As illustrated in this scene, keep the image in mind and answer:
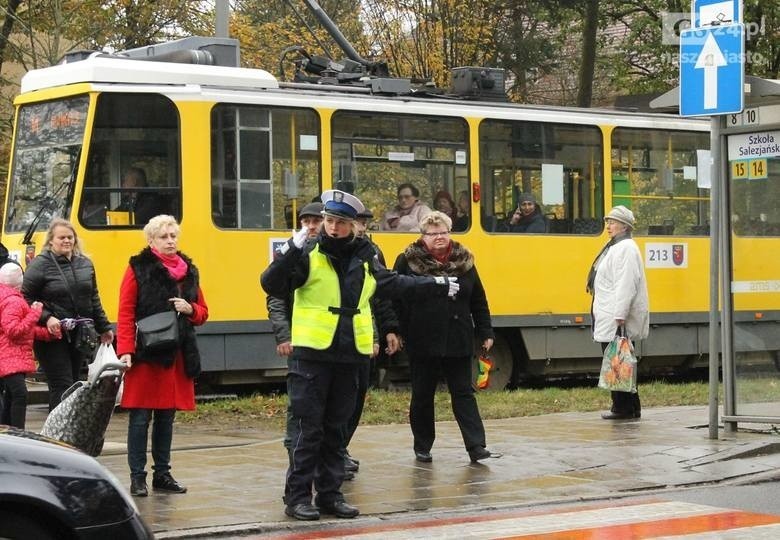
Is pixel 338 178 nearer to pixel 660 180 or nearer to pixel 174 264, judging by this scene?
pixel 660 180

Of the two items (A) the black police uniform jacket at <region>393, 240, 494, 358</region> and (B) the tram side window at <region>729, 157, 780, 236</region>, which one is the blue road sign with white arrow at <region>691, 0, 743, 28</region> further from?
(A) the black police uniform jacket at <region>393, 240, 494, 358</region>

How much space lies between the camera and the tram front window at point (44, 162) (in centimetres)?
1526

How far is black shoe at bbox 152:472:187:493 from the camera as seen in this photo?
30.5 feet

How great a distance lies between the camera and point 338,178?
16.2 meters

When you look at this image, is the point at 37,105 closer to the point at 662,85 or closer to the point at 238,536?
the point at 238,536

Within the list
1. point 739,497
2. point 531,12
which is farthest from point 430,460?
point 531,12

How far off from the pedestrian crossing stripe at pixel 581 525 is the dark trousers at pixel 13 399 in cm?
320

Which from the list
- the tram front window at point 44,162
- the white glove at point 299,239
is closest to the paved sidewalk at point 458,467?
the white glove at point 299,239

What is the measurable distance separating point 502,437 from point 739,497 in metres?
2.99

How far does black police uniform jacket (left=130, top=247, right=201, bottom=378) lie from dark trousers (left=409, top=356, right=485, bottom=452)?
6.20 ft

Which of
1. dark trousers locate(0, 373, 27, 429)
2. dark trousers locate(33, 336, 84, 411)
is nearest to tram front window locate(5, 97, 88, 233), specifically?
dark trousers locate(33, 336, 84, 411)

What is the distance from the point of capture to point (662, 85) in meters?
33.3

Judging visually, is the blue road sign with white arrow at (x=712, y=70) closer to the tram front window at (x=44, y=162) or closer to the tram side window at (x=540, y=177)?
the tram side window at (x=540, y=177)

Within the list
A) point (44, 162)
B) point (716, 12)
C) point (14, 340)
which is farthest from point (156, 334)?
point (44, 162)
